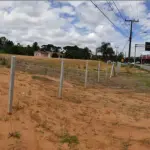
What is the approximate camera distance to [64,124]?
26.2ft

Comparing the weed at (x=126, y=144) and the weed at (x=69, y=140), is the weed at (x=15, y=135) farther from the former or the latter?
the weed at (x=126, y=144)

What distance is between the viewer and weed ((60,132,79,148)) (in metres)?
6.79

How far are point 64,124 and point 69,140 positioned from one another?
3.58 feet

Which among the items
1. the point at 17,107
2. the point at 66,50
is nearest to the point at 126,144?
the point at 17,107

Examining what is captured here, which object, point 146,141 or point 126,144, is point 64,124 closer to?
point 126,144

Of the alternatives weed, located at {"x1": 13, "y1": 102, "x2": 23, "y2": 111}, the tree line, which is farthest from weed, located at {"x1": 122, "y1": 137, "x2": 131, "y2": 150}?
the tree line

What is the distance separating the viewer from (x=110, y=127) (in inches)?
338

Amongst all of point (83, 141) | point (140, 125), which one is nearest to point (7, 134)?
point (83, 141)

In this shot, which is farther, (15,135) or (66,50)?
(66,50)

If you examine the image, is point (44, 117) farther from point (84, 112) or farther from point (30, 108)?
point (84, 112)

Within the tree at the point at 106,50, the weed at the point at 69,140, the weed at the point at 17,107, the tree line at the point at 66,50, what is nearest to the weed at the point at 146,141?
the weed at the point at 69,140

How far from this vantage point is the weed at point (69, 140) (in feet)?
22.3

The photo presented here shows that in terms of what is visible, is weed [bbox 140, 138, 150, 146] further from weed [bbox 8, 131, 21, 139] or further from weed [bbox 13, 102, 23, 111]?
weed [bbox 13, 102, 23, 111]

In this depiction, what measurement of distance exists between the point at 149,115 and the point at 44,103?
353cm
